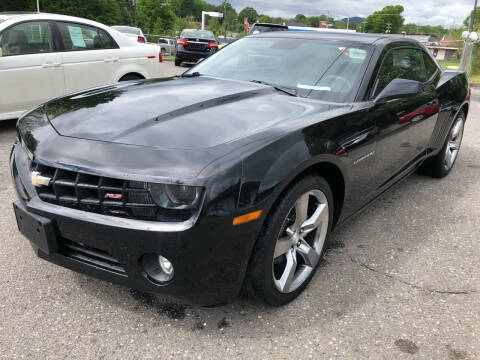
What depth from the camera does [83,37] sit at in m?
5.75

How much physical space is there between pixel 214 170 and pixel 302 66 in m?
1.61

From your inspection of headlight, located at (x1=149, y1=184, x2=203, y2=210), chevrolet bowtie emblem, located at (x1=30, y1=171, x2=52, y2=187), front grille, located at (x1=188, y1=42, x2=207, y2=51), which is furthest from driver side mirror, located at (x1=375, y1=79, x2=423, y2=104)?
front grille, located at (x1=188, y1=42, x2=207, y2=51)

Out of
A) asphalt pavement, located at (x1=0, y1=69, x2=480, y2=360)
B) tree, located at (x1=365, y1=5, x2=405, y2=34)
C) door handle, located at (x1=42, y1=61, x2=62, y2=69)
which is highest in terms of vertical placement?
tree, located at (x1=365, y1=5, x2=405, y2=34)

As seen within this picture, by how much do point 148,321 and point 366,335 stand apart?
1124mm

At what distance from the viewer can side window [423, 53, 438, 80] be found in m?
4.02

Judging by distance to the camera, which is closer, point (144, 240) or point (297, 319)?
point (144, 240)

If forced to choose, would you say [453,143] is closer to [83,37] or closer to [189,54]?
[83,37]

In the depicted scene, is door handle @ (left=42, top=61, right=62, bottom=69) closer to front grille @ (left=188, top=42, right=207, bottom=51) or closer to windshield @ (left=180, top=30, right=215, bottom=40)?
front grille @ (left=188, top=42, right=207, bottom=51)

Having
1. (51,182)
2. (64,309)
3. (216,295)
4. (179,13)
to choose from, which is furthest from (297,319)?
(179,13)

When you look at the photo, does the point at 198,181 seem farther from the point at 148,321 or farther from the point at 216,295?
the point at 148,321

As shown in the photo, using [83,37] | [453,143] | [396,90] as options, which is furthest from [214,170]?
[83,37]

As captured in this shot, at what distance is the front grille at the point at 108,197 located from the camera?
1.73 m

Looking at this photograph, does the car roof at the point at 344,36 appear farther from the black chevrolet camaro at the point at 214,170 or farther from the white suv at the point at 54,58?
the white suv at the point at 54,58

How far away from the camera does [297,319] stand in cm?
218
